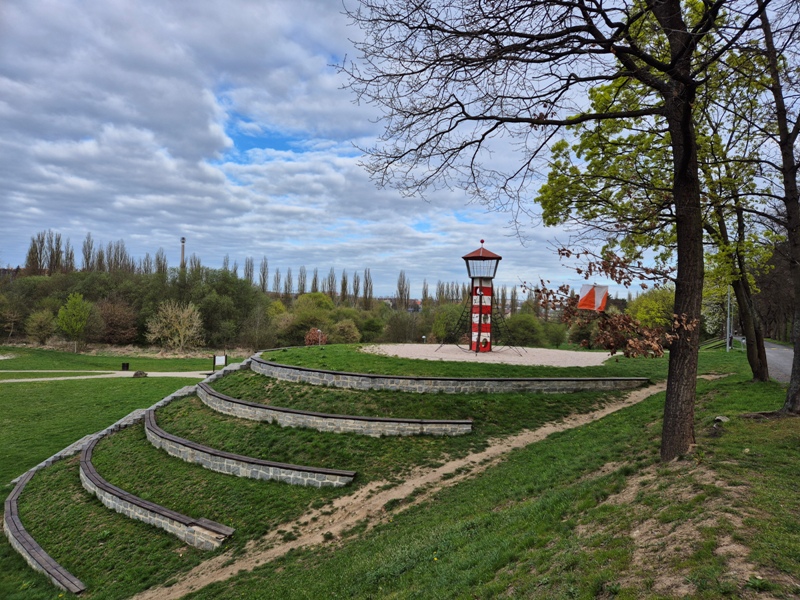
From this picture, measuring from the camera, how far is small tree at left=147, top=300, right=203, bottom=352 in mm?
40375

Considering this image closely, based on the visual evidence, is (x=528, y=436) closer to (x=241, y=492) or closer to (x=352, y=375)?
(x=352, y=375)

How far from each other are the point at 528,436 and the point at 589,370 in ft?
19.3

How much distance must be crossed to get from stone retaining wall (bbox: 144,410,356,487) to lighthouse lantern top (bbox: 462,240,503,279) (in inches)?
405

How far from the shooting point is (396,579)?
5176 mm

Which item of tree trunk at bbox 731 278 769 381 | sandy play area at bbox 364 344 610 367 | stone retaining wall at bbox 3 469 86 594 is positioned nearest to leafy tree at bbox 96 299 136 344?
sandy play area at bbox 364 344 610 367

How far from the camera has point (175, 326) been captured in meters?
40.1

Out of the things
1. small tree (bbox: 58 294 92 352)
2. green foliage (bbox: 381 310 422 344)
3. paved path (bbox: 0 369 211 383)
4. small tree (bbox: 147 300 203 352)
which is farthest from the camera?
green foliage (bbox: 381 310 422 344)

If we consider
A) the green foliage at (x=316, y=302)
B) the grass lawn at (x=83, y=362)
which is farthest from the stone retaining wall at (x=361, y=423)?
→ the green foliage at (x=316, y=302)

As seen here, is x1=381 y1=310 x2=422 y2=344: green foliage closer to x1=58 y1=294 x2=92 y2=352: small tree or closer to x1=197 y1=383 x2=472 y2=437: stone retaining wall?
x1=58 y1=294 x2=92 y2=352: small tree

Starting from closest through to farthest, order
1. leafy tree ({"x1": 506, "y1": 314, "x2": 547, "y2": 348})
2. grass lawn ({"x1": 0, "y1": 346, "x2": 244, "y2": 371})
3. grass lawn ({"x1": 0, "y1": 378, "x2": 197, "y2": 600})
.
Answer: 1. grass lawn ({"x1": 0, "y1": 378, "x2": 197, "y2": 600})
2. grass lawn ({"x1": 0, "y1": 346, "x2": 244, "y2": 371})
3. leafy tree ({"x1": 506, "y1": 314, "x2": 547, "y2": 348})

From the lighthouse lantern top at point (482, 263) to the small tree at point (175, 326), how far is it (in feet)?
107

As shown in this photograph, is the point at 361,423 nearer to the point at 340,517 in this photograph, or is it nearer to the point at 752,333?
the point at 340,517

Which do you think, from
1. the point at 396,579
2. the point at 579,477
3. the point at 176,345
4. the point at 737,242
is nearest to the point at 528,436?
the point at 579,477

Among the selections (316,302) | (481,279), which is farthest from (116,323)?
(481,279)
